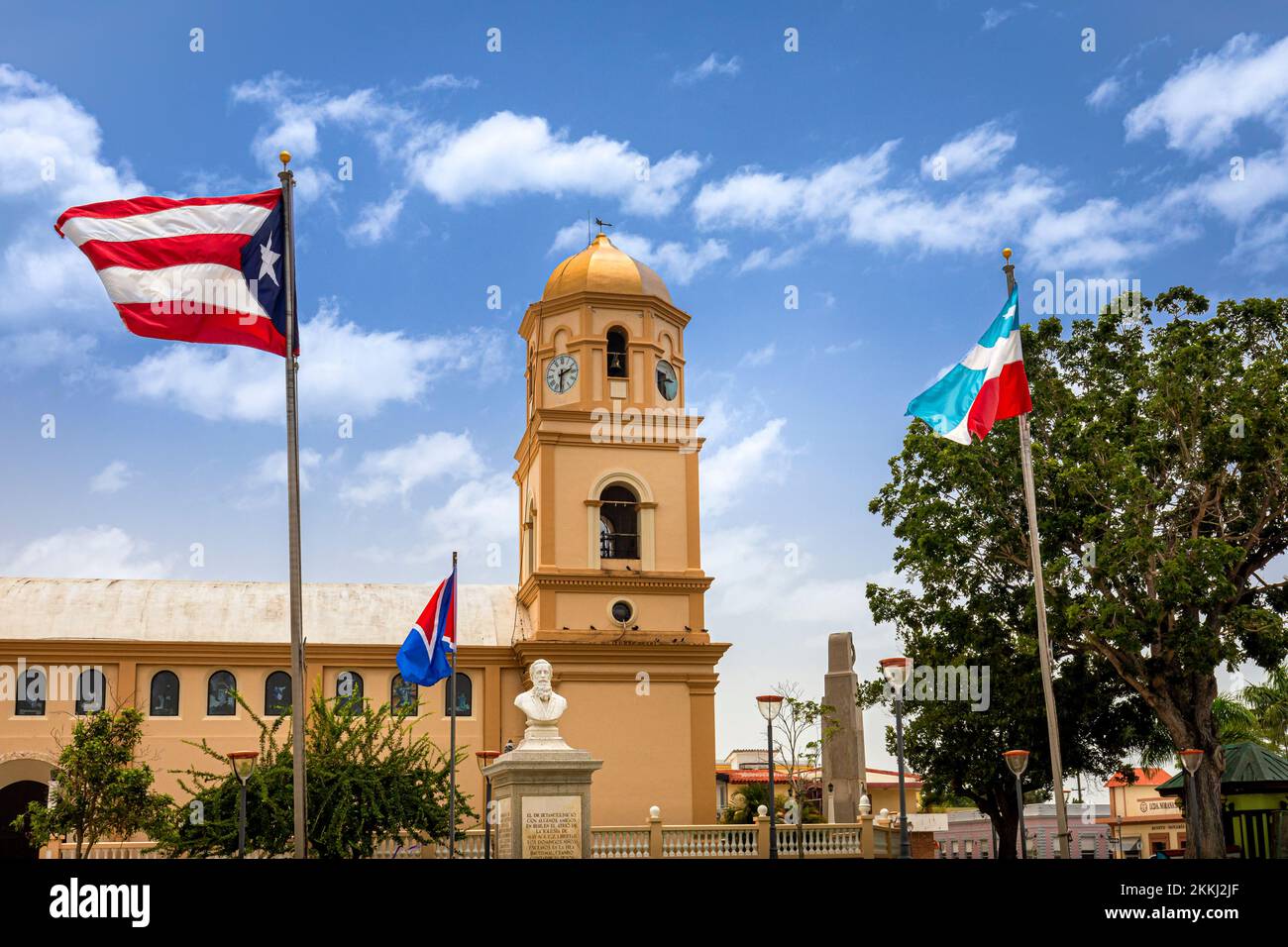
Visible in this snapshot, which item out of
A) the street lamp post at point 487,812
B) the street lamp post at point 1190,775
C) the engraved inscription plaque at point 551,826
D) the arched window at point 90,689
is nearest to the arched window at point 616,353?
the street lamp post at point 487,812

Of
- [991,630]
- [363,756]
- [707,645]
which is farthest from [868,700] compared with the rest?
[363,756]

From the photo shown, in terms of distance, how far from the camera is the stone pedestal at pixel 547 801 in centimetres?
2488

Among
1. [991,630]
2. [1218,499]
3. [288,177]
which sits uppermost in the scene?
[288,177]

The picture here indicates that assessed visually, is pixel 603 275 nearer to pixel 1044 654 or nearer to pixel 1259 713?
pixel 1044 654

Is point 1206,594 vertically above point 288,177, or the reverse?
point 288,177

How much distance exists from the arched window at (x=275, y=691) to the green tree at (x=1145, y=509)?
19.7 metres

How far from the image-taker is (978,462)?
35188 mm

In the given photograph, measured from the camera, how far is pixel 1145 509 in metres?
32.9

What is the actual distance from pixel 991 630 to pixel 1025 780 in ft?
23.1

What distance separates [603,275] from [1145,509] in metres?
19.5

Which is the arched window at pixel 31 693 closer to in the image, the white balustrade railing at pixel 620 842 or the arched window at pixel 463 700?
the arched window at pixel 463 700

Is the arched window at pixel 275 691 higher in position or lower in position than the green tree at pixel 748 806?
higher

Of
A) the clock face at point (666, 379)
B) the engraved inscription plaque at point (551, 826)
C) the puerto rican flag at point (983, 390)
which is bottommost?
the engraved inscription plaque at point (551, 826)
